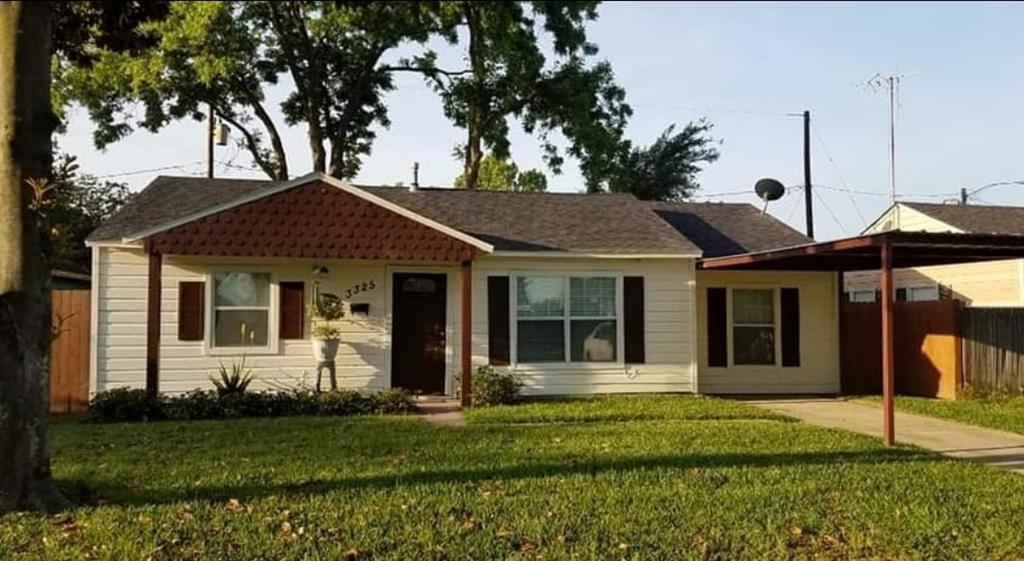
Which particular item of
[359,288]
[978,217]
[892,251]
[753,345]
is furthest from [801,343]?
[978,217]

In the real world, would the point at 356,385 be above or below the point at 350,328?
below

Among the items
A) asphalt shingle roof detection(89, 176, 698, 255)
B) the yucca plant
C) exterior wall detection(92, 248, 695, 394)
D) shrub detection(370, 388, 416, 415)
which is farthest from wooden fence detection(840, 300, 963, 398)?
the yucca plant

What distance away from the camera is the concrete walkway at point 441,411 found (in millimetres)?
10945

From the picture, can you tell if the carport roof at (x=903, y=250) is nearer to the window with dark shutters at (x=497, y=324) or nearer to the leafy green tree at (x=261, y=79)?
the window with dark shutters at (x=497, y=324)

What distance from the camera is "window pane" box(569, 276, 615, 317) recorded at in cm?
1416

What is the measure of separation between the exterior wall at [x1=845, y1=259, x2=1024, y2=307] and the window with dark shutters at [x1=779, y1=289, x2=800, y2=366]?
4.65 m

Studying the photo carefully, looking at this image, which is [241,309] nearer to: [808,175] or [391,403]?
[391,403]

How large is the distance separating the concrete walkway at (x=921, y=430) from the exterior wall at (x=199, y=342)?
6.15 meters

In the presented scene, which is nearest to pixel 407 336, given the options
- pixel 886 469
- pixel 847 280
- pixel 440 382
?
pixel 440 382

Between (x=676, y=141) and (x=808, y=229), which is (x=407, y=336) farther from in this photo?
(x=676, y=141)

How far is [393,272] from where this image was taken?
45.0 ft

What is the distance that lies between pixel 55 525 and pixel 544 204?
38.2 feet

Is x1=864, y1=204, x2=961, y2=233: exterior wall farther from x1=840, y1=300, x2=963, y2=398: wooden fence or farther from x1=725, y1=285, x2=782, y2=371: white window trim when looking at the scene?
x1=725, y1=285, x2=782, y2=371: white window trim

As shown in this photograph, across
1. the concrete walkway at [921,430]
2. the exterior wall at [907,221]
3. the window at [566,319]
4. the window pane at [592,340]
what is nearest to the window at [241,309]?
the window at [566,319]
